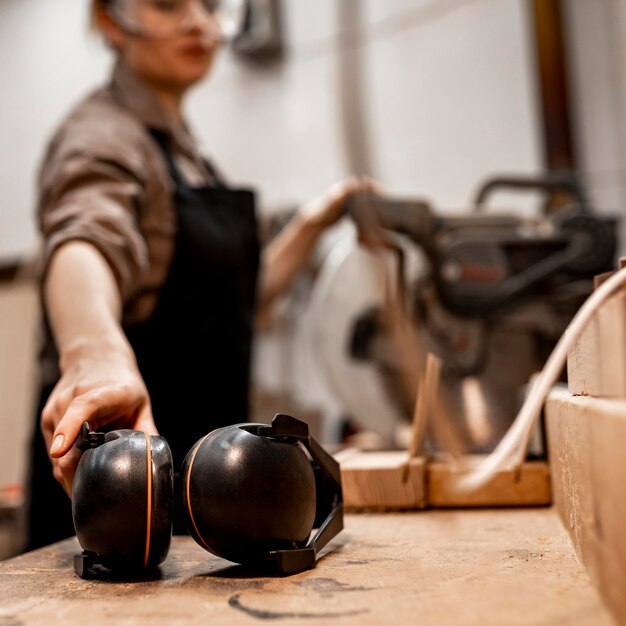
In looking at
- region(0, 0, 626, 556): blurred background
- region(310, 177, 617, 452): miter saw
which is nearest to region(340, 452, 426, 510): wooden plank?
region(310, 177, 617, 452): miter saw

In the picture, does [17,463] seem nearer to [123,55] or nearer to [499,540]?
[123,55]

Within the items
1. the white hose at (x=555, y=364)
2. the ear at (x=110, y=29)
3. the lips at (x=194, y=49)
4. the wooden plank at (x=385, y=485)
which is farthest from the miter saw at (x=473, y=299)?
the white hose at (x=555, y=364)

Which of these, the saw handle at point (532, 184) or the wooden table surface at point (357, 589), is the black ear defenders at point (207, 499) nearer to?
the wooden table surface at point (357, 589)

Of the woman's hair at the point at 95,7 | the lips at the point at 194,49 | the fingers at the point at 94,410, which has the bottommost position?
the fingers at the point at 94,410

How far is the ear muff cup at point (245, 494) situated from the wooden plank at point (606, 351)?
27cm

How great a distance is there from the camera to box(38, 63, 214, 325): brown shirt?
4.14 ft

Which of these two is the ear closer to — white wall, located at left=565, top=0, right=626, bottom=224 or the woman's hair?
the woman's hair

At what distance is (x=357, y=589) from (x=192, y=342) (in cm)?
115

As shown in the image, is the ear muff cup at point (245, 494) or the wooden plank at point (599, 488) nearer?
the wooden plank at point (599, 488)

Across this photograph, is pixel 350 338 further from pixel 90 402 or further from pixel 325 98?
pixel 325 98

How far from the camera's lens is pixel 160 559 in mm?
708

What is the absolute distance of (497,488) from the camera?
3.59 ft

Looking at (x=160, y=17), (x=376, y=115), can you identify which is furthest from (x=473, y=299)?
(x=376, y=115)

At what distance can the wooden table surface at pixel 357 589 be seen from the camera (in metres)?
0.55
